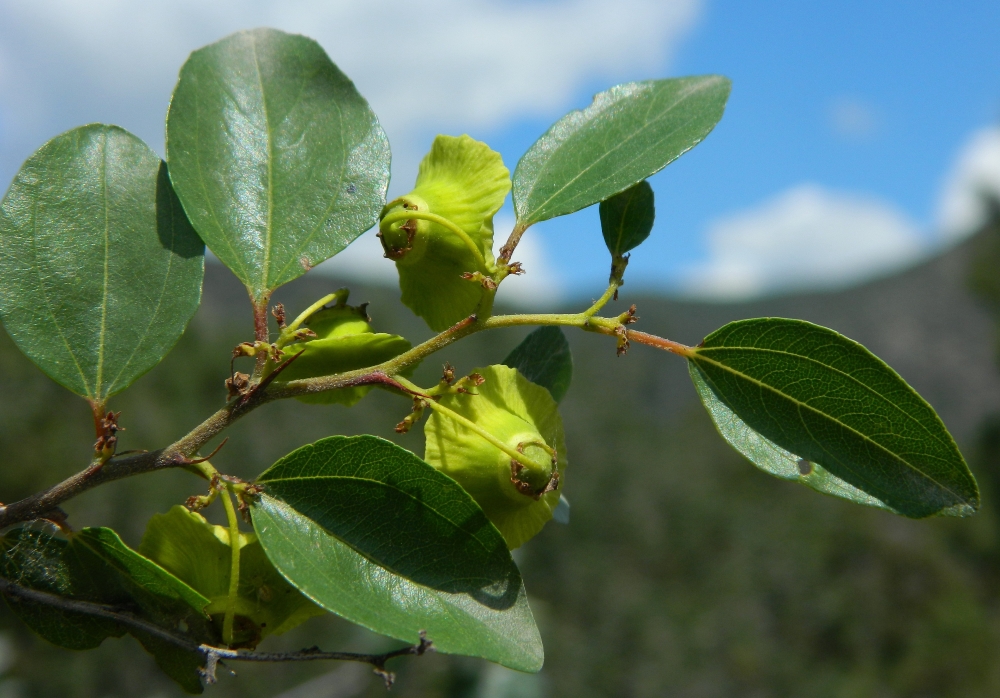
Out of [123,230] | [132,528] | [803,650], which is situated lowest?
[803,650]

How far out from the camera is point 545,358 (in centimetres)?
109

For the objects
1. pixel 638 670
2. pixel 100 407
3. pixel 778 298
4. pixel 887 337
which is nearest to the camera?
pixel 100 407

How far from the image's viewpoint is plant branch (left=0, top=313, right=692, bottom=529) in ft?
2.56

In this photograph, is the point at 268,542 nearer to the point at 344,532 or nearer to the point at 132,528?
the point at 344,532

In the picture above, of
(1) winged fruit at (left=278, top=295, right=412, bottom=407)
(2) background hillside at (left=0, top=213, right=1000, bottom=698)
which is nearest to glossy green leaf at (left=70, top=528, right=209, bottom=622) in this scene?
(1) winged fruit at (left=278, top=295, right=412, bottom=407)

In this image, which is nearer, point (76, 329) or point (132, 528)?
point (76, 329)

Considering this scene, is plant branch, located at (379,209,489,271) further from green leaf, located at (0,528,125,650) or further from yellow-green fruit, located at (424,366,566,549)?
green leaf, located at (0,528,125,650)

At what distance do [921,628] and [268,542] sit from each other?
20.8 metres

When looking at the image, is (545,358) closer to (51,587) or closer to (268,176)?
(268,176)

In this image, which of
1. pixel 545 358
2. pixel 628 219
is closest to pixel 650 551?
pixel 545 358

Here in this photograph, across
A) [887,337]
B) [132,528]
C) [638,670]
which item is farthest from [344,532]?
[887,337]

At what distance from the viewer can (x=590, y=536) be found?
20.2m

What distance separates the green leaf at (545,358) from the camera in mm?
1080

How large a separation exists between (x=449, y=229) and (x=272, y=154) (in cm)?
24
